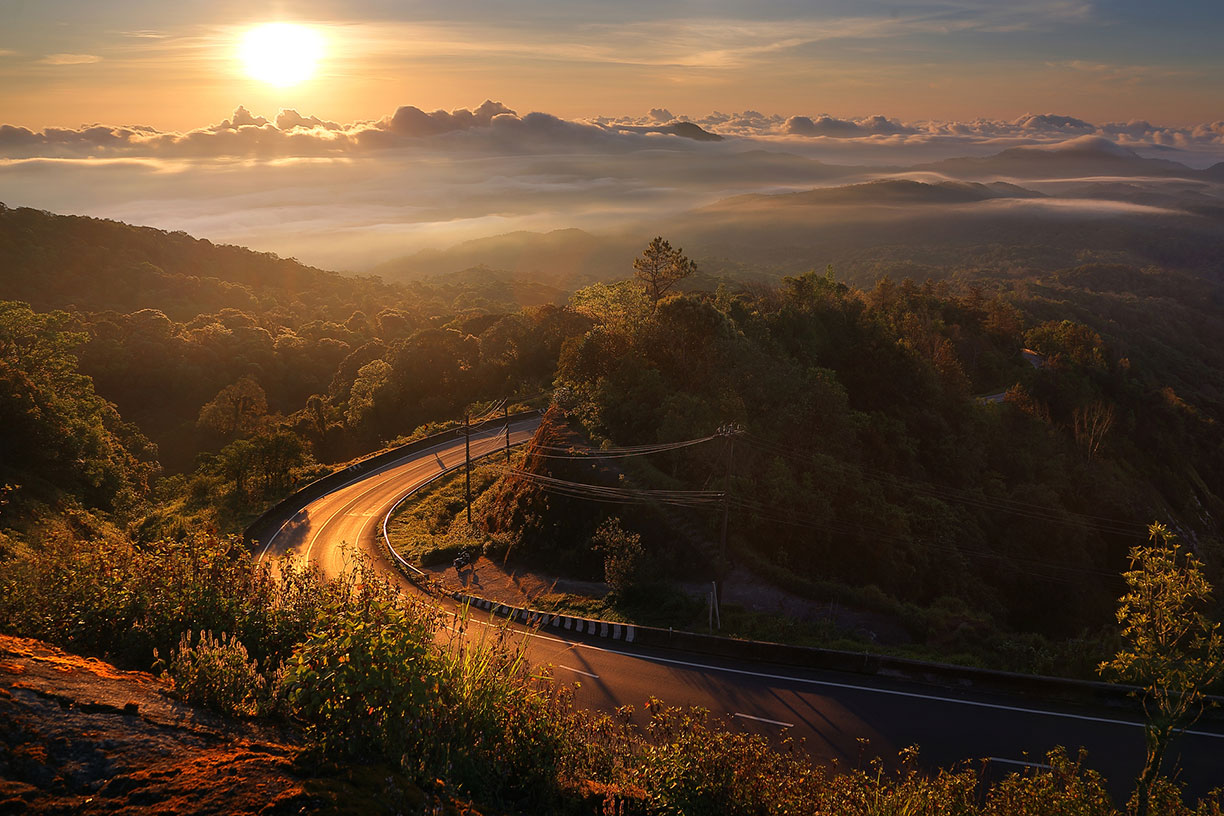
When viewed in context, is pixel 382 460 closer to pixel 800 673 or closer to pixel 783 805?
pixel 800 673

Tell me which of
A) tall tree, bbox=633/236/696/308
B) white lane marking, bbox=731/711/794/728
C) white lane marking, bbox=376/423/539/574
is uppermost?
tall tree, bbox=633/236/696/308

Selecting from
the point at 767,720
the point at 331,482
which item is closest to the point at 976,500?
the point at 767,720

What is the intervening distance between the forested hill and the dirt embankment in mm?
117682

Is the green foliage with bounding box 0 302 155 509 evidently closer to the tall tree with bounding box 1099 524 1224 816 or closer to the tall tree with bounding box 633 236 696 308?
the tall tree with bounding box 633 236 696 308

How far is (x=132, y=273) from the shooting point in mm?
118125

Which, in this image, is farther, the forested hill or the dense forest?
the forested hill

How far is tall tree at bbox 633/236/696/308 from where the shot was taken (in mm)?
50188

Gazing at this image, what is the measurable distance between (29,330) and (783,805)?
53361 millimetres

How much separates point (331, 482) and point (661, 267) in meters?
27.6

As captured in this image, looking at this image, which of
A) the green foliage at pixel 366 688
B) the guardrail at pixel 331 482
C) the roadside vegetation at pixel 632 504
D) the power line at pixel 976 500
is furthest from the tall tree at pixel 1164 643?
the guardrail at pixel 331 482

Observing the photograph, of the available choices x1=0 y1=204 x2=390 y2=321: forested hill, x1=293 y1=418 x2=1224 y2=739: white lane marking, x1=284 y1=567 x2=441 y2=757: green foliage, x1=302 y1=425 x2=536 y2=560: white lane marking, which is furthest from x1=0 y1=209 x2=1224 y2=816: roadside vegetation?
x1=302 y1=425 x2=536 y2=560: white lane marking

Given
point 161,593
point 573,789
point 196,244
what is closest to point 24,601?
point 161,593

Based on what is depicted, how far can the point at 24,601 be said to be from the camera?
8039mm

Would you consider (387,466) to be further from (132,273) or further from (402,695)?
(132,273)
